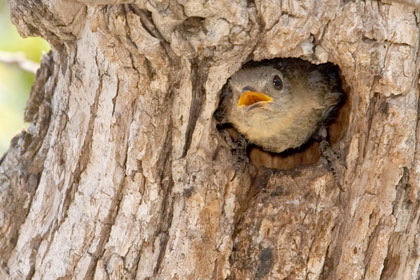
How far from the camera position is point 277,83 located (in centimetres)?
357

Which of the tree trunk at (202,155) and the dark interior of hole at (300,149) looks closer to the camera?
the tree trunk at (202,155)

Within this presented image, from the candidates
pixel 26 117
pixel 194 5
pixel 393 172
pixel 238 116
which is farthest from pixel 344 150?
pixel 26 117

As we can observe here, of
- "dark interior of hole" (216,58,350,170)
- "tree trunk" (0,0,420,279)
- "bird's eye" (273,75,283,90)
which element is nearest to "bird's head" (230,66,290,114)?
"bird's eye" (273,75,283,90)

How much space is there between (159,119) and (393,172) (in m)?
1.06

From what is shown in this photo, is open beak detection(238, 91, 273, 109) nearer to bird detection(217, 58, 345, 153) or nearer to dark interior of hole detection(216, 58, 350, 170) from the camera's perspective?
bird detection(217, 58, 345, 153)

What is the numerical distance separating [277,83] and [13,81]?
208 cm

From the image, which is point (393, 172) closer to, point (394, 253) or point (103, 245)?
point (394, 253)

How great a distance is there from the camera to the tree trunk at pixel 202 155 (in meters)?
2.55

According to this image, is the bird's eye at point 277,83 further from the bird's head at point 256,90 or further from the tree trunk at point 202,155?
the tree trunk at point 202,155

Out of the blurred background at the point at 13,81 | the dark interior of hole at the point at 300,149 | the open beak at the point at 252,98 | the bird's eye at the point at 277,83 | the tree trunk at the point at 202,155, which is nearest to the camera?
the tree trunk at the point at 202,155

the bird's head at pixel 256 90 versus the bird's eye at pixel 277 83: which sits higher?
the bird's eye at pixel 277 83

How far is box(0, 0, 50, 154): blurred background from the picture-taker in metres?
4.41

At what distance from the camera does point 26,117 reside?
11.1 ft

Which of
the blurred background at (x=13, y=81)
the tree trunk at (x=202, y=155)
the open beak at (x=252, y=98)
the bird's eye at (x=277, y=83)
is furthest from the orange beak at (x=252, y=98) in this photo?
the blurred background at (x=13, y=81)
